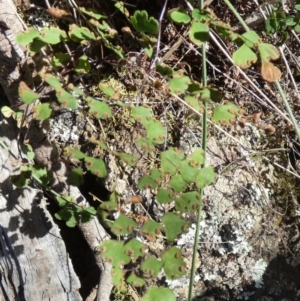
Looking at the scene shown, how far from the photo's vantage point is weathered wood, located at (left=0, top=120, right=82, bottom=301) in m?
1.52

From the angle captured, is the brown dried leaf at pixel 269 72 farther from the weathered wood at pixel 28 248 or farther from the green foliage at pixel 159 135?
the weathered wood at pixel 28 248

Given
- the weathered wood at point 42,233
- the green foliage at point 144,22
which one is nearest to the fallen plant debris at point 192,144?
the weathered wood at point 42,233

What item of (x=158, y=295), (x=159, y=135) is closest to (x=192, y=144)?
(x=159, y=135)

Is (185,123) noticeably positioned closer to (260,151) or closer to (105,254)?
(260,151)

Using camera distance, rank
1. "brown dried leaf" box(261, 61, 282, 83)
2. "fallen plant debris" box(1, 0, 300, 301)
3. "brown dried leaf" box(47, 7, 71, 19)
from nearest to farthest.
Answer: "brown dried leaf" box(261, 61, 282, 83), "brown dried leaf" box(47, 7, 71, 19), "fallen plant debris" box(1, 0, 300, 301)

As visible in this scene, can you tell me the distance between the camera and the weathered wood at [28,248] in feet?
4.99

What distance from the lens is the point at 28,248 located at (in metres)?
1.57

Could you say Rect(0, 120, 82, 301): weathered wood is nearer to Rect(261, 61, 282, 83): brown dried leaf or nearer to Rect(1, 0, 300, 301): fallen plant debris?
Rect(1, 0, 300, 301): fallen plant debris

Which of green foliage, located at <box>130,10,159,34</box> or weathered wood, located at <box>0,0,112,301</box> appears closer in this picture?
green foliage, located at <box>130,10,159,34</box>

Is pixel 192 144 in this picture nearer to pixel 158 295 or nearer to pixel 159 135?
pixel 159 135

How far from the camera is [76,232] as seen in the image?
171 cm

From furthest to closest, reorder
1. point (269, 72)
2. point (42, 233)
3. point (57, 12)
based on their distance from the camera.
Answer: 1. point (42, 233)
2. point (57, 12)
3. point (269, 72)

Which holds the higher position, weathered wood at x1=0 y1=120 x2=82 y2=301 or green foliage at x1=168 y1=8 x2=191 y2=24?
green foliage at x1=168 y1=8 x2=191 y2=24

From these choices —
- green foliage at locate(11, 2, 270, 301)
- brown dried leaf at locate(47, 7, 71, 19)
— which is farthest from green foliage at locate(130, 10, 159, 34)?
brown dried leaf at locate(47, 7, 71, 19)
